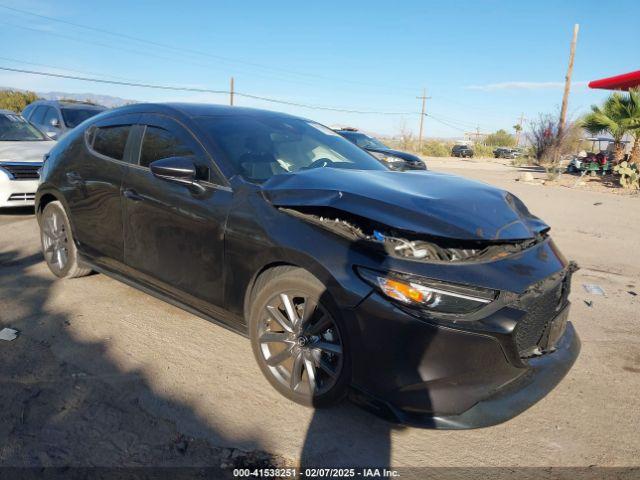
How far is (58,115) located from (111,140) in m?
8.34

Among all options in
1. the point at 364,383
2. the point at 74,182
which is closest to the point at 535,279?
the point at 364,383

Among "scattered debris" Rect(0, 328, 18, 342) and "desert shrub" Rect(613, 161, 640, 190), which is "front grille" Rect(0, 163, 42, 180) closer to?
"scattered debris" Rect(0, 328, 18, 342)

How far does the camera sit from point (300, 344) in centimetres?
278

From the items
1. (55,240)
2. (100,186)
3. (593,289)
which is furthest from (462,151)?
(100,186)

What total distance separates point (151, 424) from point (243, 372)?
0.72m

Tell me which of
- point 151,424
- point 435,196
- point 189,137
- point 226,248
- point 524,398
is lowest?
point 151,424

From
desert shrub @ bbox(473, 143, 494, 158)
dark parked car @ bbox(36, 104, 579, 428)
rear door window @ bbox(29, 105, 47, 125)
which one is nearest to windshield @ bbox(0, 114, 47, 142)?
rear door window @ bbox(29, 105, 47, 125)

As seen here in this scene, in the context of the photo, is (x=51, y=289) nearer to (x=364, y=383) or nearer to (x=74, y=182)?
(x=74, y=182)

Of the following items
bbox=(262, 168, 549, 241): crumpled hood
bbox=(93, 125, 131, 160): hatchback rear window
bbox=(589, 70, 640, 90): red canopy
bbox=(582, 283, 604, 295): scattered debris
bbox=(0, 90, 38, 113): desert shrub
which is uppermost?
bbox=(589, 70, 640, 90): red canopy

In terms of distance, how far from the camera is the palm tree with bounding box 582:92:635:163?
16.8 metres

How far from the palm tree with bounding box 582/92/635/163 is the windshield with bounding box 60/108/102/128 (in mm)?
16322

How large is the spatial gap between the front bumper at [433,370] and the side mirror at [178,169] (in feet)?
4.80

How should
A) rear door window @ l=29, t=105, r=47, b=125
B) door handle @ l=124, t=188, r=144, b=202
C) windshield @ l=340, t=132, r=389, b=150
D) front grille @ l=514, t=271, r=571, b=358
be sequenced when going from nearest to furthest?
front grille @ l=514, t=271, r=571, b=358, door handle @ l=124, t=188, r=144, b=202, rear door window @ l=29, t=105, r=47, b=125, windshield @ l=340, t=132, r=389, b=150

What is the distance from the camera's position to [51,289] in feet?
14.8
